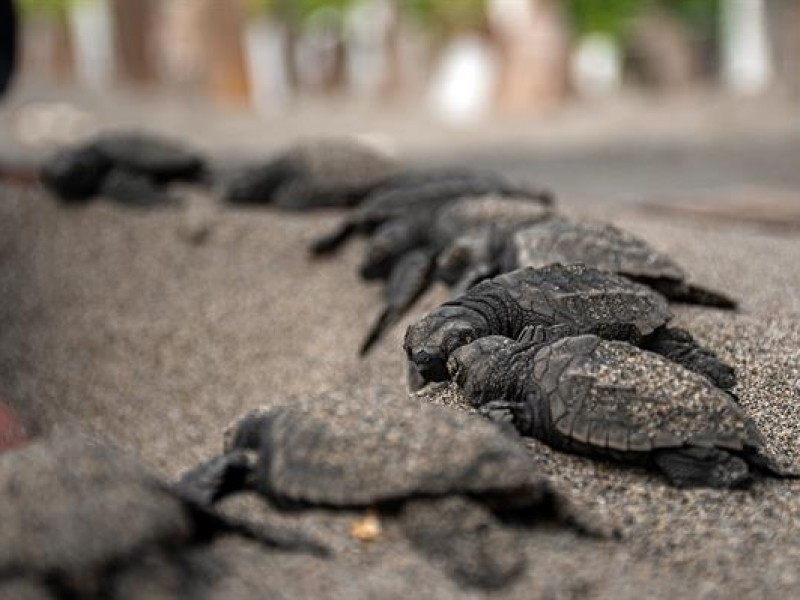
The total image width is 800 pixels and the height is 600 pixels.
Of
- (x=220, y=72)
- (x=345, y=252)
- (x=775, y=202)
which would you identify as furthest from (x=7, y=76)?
(x=220, y=72)

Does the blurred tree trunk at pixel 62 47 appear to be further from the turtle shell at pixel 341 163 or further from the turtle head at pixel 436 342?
the turtle head at pixel 436 342

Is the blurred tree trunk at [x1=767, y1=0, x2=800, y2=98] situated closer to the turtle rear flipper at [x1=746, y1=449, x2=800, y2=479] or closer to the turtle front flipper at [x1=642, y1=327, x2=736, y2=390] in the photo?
the turtle front flipper at [x1=642, y1=327, x2=736, y2=390]

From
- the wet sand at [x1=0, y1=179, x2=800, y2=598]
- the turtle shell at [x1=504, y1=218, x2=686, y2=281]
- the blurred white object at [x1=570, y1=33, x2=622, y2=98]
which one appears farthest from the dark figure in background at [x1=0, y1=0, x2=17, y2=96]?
the blurred white object at [x1=570, y1=33, x2=622, y2=98]

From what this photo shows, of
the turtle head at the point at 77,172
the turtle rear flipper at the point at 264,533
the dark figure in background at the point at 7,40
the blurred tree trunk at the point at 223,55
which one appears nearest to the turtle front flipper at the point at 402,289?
the turtle rear flipper at the point at 264,533

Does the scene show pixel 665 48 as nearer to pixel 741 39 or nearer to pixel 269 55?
pixel 741 39

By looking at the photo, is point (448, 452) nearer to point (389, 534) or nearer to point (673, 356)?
point (389, 534)
